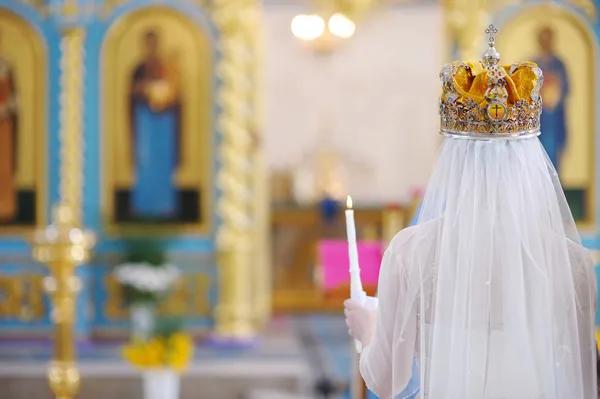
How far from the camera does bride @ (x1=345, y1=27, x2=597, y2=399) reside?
10.9ft

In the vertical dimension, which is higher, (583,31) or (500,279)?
(583,31)

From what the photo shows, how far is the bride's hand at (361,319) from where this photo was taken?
12.3 ft

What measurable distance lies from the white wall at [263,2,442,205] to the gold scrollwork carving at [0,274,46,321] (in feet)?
19.6

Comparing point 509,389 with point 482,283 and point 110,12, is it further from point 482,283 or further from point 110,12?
point 110,12

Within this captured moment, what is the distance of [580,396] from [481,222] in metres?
0.60

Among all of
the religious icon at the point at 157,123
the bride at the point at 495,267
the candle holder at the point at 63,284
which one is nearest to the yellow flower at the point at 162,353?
the candle holder at the point at 63,284

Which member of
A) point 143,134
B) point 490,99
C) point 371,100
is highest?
point 371,100

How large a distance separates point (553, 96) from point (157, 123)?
12.1 ft

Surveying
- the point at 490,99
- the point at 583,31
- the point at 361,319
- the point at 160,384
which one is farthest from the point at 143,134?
the point at 490,99

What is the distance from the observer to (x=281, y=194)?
50.1 ft

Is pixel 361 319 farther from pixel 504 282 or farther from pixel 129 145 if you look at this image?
pixel 129 145

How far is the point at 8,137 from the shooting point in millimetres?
10398

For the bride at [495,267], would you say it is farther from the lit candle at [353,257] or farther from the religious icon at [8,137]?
the religious icon at [8,137]

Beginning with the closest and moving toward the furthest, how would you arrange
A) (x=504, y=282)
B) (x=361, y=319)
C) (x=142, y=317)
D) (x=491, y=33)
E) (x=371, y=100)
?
(x=504, y=282), (x=491, y=33), (x=361, y=319), (x=142, y=317), (x=371, y=100)
